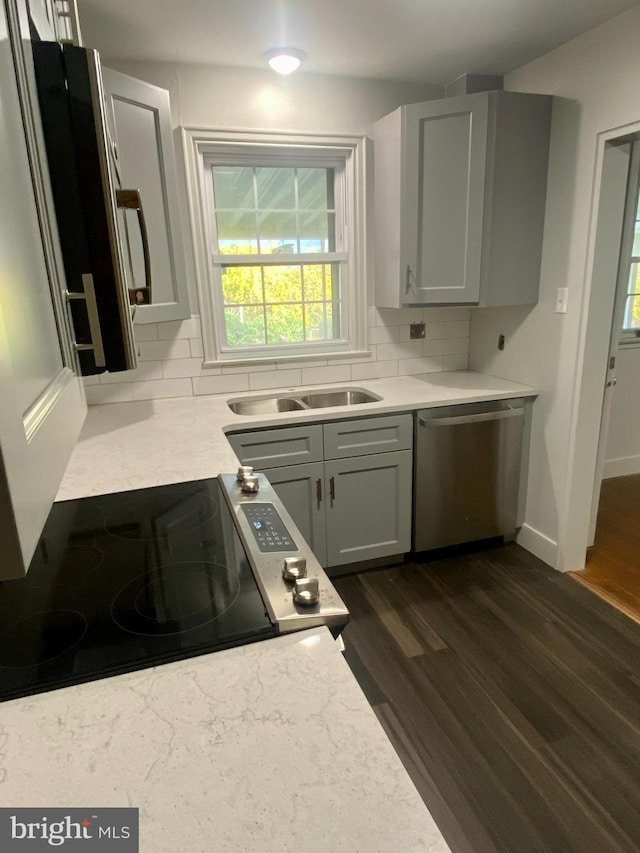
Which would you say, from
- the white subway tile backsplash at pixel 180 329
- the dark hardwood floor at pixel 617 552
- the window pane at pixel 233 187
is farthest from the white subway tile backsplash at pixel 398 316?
the dark hardwood floor at pixel 617 552

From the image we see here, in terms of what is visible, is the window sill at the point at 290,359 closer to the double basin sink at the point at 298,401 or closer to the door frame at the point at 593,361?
the double basin sink at the point at 298,401

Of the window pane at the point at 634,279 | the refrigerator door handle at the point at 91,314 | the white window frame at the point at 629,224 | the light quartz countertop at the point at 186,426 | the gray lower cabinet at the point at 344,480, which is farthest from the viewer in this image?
the window pane at the point at 634,279

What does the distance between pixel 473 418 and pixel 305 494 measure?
3.06 feet

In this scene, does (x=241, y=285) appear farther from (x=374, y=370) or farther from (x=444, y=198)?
(x=444, y=198)

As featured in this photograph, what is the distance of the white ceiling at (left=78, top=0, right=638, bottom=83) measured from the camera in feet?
6.10

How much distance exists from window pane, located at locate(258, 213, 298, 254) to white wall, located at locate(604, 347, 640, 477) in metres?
2.37

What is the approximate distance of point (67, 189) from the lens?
804 mm

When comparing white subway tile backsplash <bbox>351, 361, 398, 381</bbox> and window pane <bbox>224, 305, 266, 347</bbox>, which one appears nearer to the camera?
window pane <bbox>224, 305, 266, 347</bbox>

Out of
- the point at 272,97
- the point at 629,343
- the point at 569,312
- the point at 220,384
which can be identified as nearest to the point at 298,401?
the point at 220,384

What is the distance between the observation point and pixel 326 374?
9.64ft

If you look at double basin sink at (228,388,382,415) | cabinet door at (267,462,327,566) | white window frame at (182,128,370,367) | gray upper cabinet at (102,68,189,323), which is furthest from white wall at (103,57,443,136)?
cabinet door at (267,462,327,566)

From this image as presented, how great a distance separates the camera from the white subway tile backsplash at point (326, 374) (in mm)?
2908

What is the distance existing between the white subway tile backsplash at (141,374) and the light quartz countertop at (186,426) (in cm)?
12
